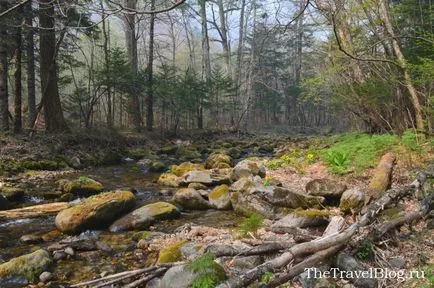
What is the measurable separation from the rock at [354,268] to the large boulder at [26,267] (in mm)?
3679

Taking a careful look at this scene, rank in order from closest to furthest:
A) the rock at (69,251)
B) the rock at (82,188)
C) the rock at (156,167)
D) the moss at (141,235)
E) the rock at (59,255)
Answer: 1. the rock at (59,255)
2. the rock at (69,251)
3. the moss at (141,235)
4. the rock at (82,188)
5. the rock at (156,167)

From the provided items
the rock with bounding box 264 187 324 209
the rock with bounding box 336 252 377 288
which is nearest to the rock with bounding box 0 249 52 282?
the rock with bounding box 336 252 377 288

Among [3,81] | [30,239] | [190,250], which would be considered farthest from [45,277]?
[3,81]

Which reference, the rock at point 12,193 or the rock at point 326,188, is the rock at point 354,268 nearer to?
the rock at point 326,188

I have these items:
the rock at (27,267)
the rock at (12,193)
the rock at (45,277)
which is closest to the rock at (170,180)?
the rock at (12,193)

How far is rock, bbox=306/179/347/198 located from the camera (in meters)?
7.42

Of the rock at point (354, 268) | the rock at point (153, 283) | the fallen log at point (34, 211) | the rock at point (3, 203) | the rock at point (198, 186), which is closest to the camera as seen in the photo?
the rock at point (354, 268)

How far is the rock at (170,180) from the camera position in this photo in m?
10.4

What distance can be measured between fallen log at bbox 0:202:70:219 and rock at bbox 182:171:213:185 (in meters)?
3.28

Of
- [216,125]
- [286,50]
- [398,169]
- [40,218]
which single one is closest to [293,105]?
[286,50]

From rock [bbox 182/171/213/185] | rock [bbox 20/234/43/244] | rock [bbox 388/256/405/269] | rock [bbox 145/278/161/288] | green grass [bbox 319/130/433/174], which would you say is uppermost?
green grass [bbox 319/130/433/174]

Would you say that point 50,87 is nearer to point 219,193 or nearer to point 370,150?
point 219,193

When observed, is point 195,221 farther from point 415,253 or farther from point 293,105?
point 293,105

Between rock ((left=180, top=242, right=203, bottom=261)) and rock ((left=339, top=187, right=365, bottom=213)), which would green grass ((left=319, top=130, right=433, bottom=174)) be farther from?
rock ((left=180, top=242, right=203, bottom=261))
